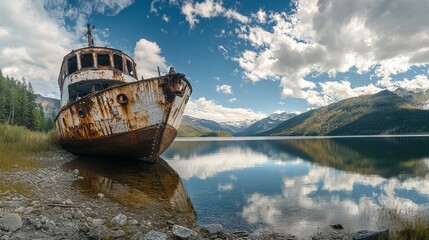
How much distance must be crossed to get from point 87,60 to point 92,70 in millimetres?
1734

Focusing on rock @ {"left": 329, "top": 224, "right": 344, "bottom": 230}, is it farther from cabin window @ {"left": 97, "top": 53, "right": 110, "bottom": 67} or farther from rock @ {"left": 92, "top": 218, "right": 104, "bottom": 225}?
cabin window @ {"left": 97, "top": 53, "right": 110, "bottom": 67}

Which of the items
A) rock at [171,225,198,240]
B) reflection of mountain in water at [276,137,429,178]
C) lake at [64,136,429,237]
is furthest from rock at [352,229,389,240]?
reflection of mountain in water at [276,137,429,178]

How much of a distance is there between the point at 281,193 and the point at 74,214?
9912 mm

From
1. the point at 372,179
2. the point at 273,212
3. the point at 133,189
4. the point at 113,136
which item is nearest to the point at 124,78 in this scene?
the point at 113,136

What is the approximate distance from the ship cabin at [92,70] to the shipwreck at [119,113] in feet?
0.22

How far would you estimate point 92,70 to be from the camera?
20609 mm

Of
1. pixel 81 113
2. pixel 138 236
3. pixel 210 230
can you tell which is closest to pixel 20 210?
pixel 138 236

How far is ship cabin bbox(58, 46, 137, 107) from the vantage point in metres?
20.6

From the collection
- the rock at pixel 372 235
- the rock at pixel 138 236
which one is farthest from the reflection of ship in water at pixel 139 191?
the rock at pixel 372 235

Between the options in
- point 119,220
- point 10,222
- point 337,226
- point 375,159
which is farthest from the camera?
point 375,159

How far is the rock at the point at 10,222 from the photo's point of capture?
17.9 ft

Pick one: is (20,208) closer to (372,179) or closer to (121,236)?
(121,236)

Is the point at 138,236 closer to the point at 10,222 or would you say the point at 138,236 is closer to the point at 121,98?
the point at 10,222

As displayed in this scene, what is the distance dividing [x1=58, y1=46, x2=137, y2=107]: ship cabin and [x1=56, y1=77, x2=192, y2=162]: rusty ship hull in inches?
102
